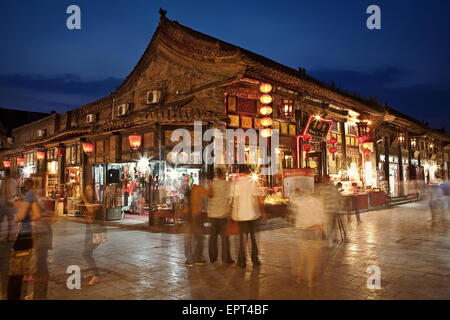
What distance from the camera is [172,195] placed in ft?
40.8

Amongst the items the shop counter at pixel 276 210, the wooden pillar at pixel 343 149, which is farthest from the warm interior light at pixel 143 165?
the wooden pillar at pixel 343 149

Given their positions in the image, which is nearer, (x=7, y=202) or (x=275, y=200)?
(x=7, y=202)

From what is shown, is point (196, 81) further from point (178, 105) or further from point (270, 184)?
point (270, 184)

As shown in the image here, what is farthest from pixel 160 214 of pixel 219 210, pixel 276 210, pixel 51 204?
pixel 51 204

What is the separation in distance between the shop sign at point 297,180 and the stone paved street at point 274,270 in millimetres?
3237

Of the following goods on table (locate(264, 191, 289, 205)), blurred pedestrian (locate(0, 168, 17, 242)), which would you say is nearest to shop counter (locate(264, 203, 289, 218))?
goods on table (locate(264, 191, 289, 205))

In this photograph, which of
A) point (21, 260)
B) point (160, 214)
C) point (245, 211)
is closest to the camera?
point (21, 260)

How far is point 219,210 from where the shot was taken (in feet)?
20.9

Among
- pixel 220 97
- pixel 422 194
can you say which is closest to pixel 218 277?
pixel 220 97

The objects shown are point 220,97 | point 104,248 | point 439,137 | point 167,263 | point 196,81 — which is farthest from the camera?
point 439,137

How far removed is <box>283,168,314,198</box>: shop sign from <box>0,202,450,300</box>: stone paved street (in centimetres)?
324

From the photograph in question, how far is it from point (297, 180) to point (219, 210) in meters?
6.77

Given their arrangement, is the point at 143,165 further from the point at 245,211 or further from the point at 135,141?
the point at 245,211
